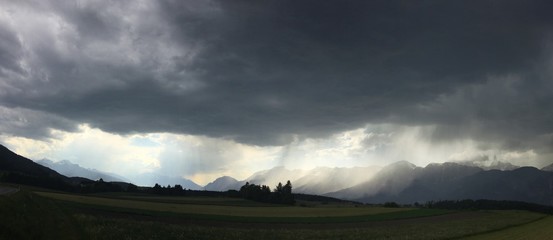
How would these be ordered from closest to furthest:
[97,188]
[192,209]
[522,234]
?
[522,234], [192,209], [97,188]

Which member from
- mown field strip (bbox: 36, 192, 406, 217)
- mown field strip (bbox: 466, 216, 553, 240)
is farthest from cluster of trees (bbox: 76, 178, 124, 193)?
mown field strip (bbox: 466, 216, 553, 240)

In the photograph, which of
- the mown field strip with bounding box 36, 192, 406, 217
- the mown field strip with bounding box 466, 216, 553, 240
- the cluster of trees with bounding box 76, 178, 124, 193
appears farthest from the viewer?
the cluster of trees with bounding box 76, 178, 124, 193

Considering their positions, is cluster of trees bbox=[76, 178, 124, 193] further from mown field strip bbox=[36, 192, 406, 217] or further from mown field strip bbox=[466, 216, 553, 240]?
mown field strip bbox=[466, 216, 553, 240]

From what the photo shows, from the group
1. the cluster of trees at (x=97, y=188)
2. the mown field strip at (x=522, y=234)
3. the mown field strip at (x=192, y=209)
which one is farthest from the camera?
the cluster of trees at (x=97, y=188)

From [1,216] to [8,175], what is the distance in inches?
6321

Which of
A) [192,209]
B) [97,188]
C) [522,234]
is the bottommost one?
[522,234]

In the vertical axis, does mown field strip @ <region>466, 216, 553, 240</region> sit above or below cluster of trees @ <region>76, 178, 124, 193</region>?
below

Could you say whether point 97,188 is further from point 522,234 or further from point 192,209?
point 522,234

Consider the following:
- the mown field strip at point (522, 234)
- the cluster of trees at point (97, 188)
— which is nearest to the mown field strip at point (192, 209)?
the mown field strip at point (522, 234)

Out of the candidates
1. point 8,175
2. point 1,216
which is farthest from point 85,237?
point 8,175

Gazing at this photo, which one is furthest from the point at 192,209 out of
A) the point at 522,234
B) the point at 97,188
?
the point at 97,188

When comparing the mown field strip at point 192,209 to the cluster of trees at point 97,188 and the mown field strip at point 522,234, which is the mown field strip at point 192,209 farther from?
the cluster of trees at point 97,188

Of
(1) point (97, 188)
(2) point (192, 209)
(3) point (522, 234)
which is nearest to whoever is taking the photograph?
(3) point (522, 234)

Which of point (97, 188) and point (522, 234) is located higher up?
point (97, 188)
